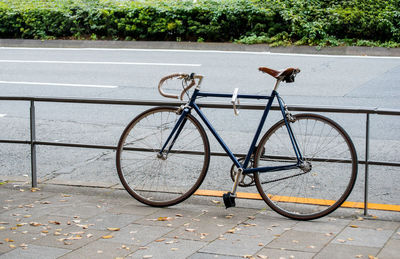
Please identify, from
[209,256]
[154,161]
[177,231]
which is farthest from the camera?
[154,161]

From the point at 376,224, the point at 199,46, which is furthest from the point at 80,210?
the point at 199,46

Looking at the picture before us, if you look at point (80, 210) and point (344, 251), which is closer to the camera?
point (344, 251)

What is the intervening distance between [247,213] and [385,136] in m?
4.34

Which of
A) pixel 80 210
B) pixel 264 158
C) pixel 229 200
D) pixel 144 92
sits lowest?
pixel 80 210

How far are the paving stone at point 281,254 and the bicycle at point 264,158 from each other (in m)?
0.85

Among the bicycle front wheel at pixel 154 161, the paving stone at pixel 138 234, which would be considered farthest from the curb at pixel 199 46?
the paving stone at pixel 138 234

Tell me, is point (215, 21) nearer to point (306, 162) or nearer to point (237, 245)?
point (306, 162)

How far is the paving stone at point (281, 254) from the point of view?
4.13 metres

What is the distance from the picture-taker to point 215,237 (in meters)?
4.58

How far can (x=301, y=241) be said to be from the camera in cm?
447

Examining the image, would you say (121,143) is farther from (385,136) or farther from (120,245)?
(385,136)

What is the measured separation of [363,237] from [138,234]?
1706mm

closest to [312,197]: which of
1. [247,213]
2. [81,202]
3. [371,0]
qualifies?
[247,213]

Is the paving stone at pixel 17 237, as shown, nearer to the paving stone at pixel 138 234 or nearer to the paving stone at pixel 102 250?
the paving stone at pixel 102 250
